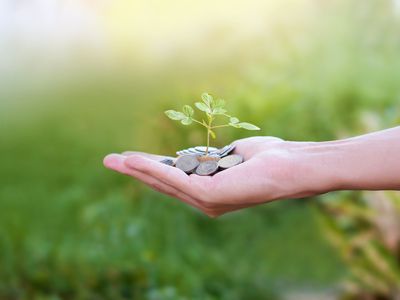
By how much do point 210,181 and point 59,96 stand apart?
86.2 inches

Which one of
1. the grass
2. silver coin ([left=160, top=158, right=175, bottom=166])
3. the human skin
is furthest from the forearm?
the grass

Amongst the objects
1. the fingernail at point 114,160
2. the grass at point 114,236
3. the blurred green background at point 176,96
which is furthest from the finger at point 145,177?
the blurred green background at point 176,96

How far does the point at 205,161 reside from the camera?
4.16 ft

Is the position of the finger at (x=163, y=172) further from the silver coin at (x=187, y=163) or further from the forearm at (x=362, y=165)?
the forearm at (x=362, y=165)

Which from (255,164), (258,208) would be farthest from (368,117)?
(255,164)

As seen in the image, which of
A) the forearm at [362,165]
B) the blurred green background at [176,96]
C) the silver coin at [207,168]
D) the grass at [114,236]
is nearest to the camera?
the forearm at [362,165]

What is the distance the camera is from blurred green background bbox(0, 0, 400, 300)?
3.09m

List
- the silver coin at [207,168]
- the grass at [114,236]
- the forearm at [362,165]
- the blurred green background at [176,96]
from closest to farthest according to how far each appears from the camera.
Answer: the forearm at [362,165], the silver coin at [207,168], the grass at [114,236], the blurred green background at [176,96]

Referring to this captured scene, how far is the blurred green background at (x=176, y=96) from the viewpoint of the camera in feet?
10.1

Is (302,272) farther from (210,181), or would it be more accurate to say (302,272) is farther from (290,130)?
(210,181)

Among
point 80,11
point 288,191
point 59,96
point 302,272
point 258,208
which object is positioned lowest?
point 288,191

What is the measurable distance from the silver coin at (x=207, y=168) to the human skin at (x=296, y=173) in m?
0.05

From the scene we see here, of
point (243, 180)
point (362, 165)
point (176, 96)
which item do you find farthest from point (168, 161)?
point (176, 96)

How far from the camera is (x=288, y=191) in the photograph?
45.3 inches
